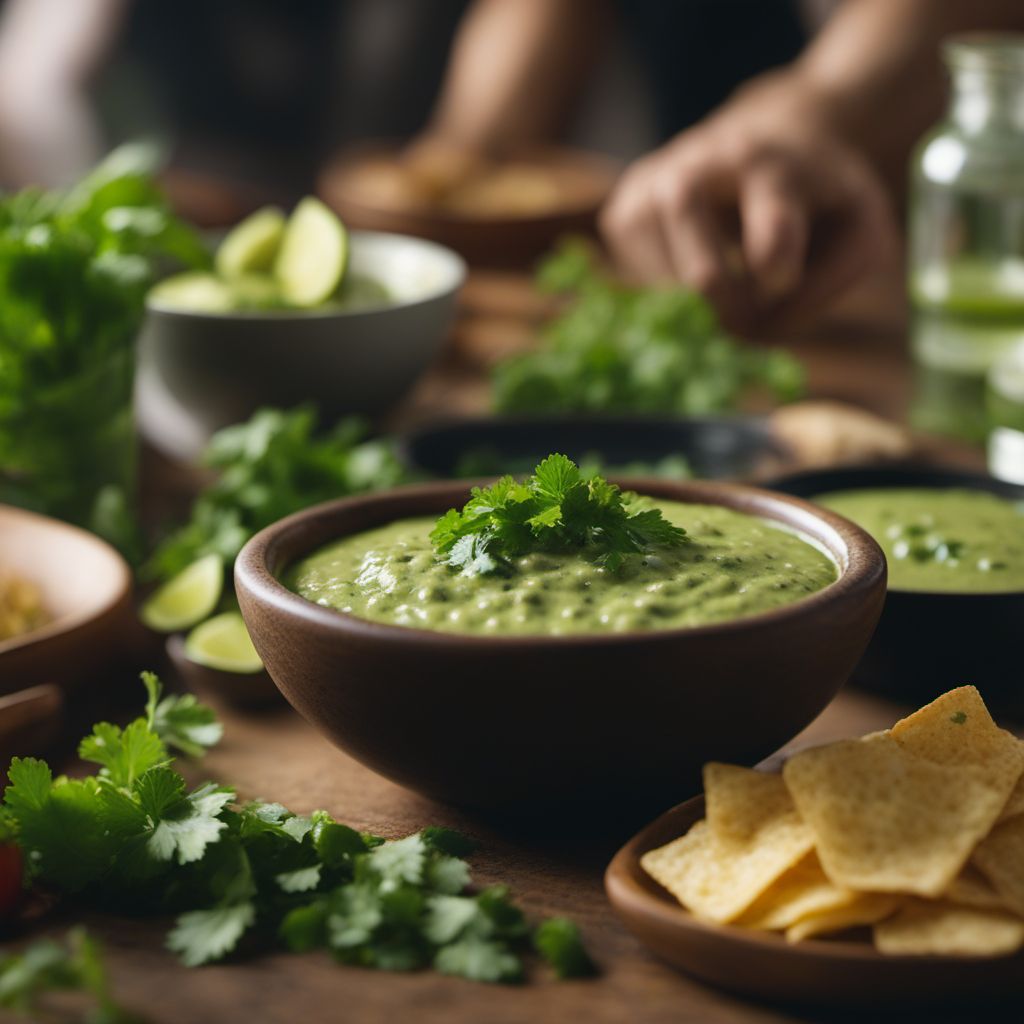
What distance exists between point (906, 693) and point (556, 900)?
0.57 metres

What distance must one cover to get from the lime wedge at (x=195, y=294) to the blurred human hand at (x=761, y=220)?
1.12m

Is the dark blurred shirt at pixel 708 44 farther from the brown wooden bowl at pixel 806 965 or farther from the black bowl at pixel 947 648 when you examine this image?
the brown wooden bowl at pixel 806 965

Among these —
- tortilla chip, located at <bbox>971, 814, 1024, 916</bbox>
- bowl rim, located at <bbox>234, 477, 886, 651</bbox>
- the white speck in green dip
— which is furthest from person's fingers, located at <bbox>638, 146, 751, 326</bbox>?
tortilla chip, located at <bbox>971, 814, 1024, 916</bbox>

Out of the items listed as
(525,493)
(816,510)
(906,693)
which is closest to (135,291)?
(525,493)

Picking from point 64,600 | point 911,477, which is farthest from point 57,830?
point 911,477

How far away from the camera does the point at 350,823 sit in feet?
4.89

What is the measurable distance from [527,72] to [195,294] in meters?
2.88

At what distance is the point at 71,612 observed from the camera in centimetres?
186

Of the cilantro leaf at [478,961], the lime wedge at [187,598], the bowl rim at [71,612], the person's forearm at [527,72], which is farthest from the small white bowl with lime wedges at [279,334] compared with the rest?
the person's forearm at [527,72]

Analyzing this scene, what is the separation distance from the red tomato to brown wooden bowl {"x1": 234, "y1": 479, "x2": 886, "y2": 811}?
28 cm

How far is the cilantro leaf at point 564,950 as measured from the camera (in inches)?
47.2

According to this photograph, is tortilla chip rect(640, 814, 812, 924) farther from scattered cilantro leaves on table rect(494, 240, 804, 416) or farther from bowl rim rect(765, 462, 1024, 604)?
scattered cilantro leaves on table rect(494, 240, 804, 416)

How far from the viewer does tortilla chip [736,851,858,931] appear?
3.77ft

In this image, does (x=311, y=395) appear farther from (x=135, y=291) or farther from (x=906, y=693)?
(x=906, y=693)
